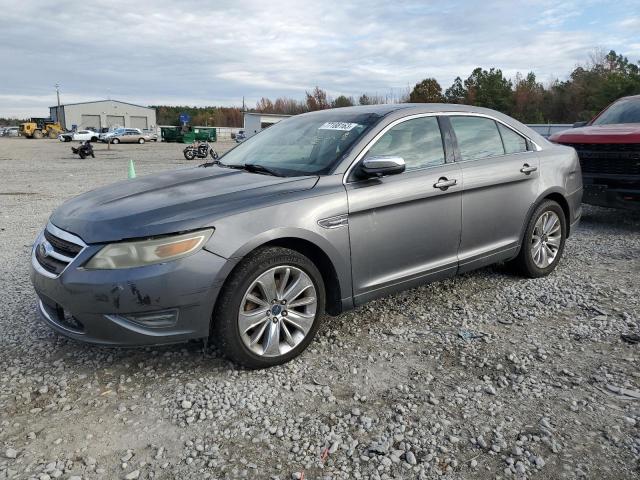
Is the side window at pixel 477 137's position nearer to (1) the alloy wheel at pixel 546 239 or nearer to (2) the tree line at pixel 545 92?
(1) the alloy wheel at pixel 546 239

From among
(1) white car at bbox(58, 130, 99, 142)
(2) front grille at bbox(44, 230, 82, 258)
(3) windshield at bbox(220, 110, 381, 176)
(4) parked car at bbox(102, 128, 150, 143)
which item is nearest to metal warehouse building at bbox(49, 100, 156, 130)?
(1) white car at bbox(58, 130, 99, 142)

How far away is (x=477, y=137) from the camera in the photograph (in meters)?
4.42

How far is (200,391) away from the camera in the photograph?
2.96 metres

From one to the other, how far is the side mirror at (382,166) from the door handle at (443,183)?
20.4 inches

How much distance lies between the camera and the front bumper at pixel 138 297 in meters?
2.77

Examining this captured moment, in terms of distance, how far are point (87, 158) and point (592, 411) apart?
28.3 m

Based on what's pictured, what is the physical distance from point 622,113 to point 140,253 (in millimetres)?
7786

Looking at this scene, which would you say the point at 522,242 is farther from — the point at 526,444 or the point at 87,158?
the point at 87,158

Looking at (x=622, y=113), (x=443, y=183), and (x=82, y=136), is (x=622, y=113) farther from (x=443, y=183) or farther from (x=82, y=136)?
(x=82, y=136)

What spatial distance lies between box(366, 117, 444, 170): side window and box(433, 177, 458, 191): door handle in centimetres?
15

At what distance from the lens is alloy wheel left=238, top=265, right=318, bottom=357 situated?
308cm

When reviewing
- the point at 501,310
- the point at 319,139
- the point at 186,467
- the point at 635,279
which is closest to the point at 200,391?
the point at 186,467

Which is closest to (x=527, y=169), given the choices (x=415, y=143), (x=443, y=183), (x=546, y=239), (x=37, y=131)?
(x=546, y=239)

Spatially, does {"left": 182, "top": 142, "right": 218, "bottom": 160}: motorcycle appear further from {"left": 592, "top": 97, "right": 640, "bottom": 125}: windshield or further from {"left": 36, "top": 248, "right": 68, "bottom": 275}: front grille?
{"left": 36, "top": 248, "right": 68, "bottom": 275}: front grille
